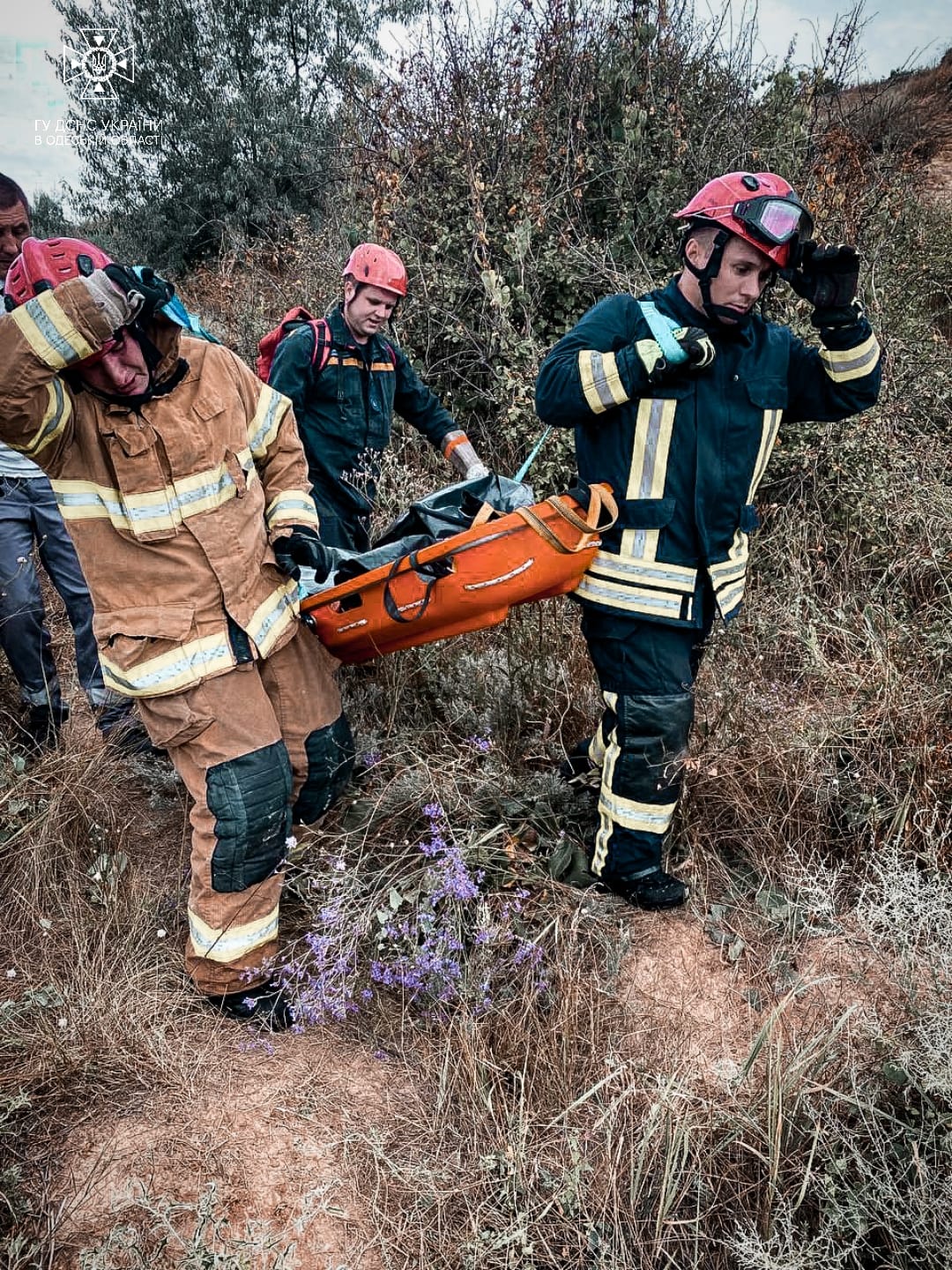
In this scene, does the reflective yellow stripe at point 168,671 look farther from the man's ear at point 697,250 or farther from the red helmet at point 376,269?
the red helmet at point 376,269

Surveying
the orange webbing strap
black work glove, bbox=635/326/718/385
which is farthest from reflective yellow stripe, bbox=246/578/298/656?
black work glove, bbox=635/326/718/385

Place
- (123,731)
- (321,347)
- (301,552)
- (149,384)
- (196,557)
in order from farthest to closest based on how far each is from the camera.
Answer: (321,347), (123,731), (301,552), (196,557), (149,384)

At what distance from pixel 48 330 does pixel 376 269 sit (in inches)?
71.8

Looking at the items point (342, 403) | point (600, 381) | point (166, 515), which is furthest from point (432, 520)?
point (342, 403)

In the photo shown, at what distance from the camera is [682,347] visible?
2.19 meters

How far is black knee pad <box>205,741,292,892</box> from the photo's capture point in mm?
2314

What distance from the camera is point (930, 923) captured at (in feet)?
7.07

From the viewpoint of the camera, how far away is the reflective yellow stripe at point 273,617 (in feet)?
7.84

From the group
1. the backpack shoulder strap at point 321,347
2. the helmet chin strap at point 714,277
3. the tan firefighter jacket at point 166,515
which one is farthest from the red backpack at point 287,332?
the helmet chin strap at point 714,277

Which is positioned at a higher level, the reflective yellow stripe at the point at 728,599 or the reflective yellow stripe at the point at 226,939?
the reflective yellow stripe at the point at 728,599

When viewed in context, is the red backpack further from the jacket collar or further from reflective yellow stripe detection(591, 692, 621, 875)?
reflective yellow stripe detection(591, 692, 621, 875)

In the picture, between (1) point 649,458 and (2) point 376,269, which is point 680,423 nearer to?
(1) point 649,458

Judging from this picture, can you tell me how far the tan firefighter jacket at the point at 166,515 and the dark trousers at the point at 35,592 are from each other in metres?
1.28

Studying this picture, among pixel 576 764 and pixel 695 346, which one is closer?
pixel 695 346
